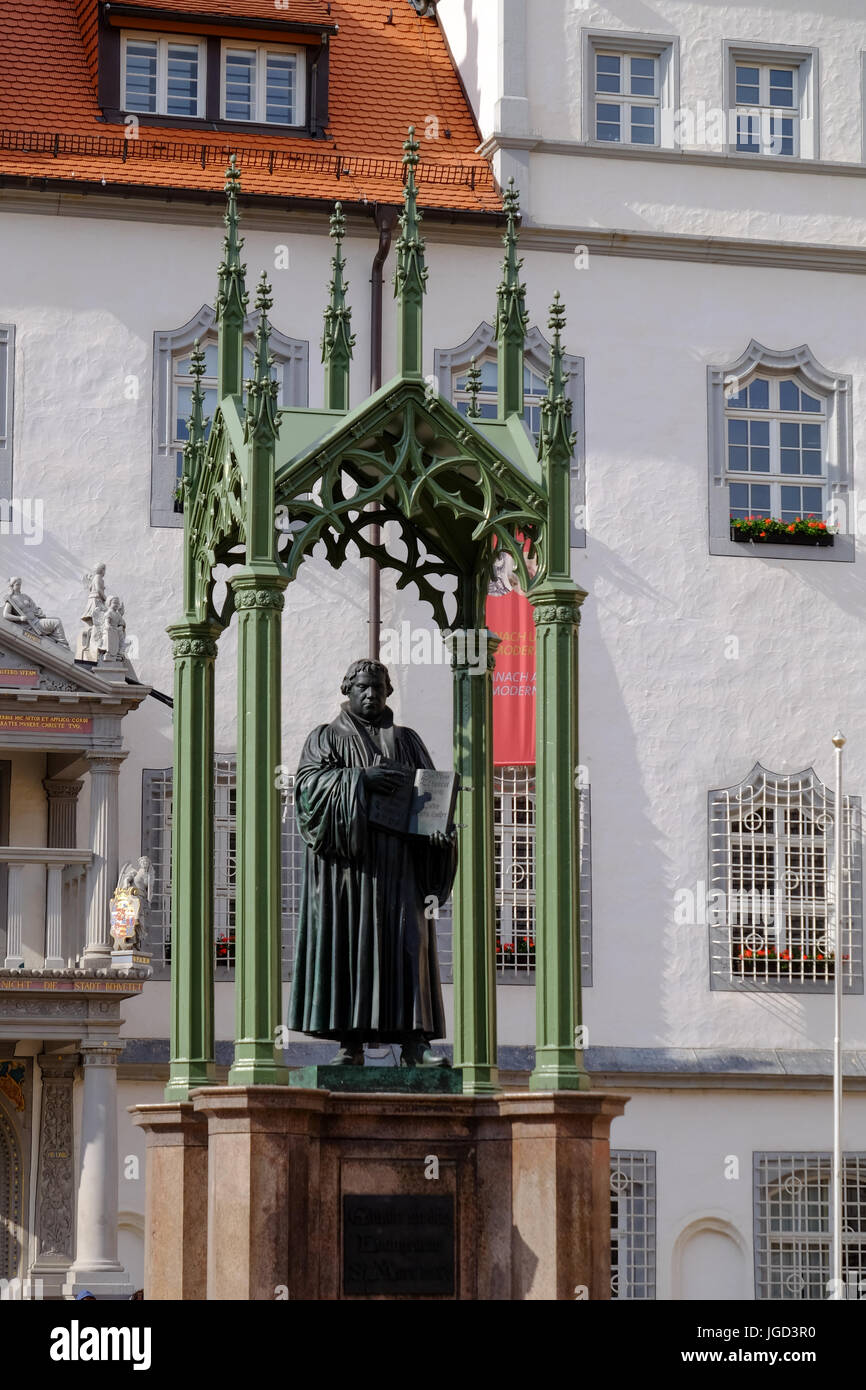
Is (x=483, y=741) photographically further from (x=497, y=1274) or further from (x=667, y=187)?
(x=667, y=187)

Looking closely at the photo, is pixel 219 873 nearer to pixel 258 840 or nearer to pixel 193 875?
pixel 193 875

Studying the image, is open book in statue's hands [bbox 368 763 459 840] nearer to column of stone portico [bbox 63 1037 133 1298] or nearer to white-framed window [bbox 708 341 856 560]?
column of stone portico [bbox 63 1037 133 1298]

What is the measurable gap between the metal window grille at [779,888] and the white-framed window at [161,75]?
29.0ft

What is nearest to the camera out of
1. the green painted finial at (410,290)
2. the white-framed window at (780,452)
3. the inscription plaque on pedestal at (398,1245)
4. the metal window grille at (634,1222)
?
the inscription plaque on pedestal at (398,1245)

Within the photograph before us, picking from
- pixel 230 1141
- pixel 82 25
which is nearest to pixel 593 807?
pixel 82 25

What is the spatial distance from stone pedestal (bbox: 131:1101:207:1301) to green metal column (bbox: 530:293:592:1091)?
5.27 feet

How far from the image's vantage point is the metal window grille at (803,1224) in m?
26.4

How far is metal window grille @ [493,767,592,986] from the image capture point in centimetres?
2639

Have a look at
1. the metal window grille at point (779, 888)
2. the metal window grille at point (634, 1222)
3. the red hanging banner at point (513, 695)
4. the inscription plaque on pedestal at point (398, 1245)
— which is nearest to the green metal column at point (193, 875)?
the inscription plaque on pedestal at point (398, 1245)

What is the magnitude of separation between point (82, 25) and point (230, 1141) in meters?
19.4

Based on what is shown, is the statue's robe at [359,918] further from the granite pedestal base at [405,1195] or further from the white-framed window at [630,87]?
the white-framed window at [630,87]

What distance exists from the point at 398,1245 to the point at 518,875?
14890mm

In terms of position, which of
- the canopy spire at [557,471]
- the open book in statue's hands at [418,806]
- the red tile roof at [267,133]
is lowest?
the open book in statue's hands at [418,806]

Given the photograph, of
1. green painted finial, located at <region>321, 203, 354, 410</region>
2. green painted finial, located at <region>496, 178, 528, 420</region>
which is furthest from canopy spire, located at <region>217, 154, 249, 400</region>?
green painted finial, located at <region>496, 178, 528, 420</region>
